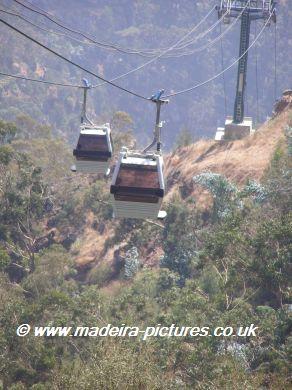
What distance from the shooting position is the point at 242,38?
41.5 m

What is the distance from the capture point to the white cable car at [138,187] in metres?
13.7

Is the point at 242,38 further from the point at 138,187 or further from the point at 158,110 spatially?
the point at 158,110

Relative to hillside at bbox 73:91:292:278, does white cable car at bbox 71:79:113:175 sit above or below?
above

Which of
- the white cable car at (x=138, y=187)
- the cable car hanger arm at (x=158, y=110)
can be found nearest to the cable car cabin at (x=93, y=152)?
the cable car hanger arm at (x=158, y=110)

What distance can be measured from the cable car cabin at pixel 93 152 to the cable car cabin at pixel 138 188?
4.19 meters

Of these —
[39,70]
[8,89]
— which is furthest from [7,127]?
[39,70]

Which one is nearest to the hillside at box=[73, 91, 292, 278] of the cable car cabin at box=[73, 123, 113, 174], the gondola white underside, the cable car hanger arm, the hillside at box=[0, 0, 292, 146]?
the cable car cabin at box=[73, 123, 113, 174]

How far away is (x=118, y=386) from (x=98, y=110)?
14894 centimetres

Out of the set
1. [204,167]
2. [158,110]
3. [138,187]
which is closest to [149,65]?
[204,167]

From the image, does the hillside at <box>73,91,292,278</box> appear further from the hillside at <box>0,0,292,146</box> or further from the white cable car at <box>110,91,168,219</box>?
the hillside at <box>0,0,292,146</box>

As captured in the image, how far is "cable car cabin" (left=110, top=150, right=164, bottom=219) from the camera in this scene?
13.7 metres

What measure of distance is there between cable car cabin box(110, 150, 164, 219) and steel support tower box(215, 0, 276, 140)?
2712 centimetres

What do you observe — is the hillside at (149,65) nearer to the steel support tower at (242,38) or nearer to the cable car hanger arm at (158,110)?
the steel support tower at (242,38)

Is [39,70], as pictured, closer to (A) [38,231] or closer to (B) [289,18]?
(B) [289,18]
